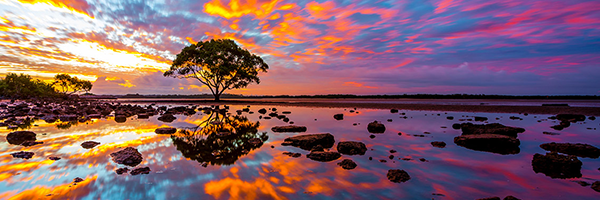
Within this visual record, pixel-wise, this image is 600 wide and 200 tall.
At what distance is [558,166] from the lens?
18.9 ft

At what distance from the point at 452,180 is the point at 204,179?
5.42 meters

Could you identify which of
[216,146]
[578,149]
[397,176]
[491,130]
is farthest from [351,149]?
[491,130]

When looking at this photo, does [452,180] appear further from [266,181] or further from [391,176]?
[266,181]

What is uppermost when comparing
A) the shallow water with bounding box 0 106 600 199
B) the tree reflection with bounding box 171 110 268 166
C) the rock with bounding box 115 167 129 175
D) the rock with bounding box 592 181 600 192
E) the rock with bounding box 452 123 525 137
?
the rock with bounding box 452 123 525 137

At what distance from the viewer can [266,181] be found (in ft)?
16.1

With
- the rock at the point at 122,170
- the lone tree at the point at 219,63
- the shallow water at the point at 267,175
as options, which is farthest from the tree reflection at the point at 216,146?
the lone tree at the point at 219,63

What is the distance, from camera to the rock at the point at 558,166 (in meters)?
5.45

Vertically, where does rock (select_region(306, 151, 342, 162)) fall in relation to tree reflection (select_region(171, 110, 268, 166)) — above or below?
above

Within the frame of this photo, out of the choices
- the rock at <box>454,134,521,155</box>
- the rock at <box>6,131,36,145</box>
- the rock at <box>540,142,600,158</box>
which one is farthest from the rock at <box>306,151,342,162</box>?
the rock at <box>6,131,36,145</box>

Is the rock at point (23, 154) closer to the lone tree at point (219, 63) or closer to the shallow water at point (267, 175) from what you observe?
the shallow water at point (267, 175)

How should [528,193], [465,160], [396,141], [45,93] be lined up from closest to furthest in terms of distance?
[528,193]
[465,160]
[396,141]
[45,93]

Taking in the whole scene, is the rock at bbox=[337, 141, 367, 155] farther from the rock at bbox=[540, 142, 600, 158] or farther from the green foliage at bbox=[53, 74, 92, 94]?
the green foliage at bbox=[53, 74, 92, 94]

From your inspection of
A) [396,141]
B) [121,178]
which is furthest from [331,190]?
[396,141]

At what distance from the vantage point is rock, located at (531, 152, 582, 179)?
215 inches
